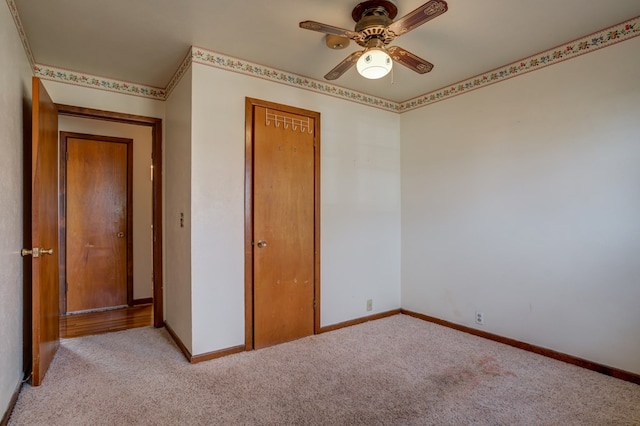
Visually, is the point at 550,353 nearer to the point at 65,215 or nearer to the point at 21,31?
Result: the point at 21,31

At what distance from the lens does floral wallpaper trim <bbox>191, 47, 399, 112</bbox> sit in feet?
9.08

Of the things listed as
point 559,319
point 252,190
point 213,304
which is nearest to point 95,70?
point 252,190

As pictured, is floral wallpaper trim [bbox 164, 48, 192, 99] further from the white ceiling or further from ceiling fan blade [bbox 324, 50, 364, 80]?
ceiling fan blade [bbox 324, 50, 364, 80]

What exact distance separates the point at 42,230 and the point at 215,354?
157cm

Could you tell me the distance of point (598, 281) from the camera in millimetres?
2547

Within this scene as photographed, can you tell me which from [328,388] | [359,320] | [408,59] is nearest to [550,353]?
[359,320]

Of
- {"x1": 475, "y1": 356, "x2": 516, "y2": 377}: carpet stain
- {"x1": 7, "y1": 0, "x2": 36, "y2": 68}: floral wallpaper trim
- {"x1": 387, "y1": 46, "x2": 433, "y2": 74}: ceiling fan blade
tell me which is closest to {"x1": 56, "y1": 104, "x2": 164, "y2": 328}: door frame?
{"x1": 7, "y1": 0, "x2": 36, "y2": 68}: floral wallpaper trim

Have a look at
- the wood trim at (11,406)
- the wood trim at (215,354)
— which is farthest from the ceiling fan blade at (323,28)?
the wood trim at (11,406)

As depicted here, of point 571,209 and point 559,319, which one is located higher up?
point 571,209

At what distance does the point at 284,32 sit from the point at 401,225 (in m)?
2.53

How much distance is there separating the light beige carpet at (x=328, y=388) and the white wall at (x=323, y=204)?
451 mm

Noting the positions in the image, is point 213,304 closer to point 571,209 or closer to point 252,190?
point 252,190

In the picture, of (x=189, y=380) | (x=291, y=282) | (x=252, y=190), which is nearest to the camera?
(x=189, y=380)

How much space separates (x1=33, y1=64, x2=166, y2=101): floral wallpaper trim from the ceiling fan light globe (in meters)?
2.45
